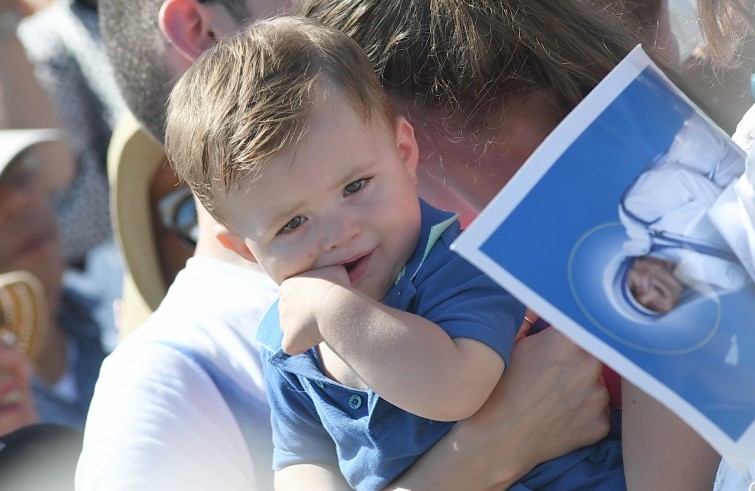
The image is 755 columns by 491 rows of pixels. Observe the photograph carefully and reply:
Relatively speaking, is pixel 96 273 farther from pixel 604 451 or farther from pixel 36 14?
pixel 604 451

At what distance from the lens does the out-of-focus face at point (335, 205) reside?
4.66ft

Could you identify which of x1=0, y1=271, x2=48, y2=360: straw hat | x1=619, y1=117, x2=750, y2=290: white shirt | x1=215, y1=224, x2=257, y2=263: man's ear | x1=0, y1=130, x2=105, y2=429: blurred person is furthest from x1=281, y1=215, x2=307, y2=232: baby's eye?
x1=0, y1=130, x2=105, y2=429: blurred person

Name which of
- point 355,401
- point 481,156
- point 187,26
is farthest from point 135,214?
point 355,401

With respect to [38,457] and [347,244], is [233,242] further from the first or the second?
[38,457]

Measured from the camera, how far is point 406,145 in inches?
62.0

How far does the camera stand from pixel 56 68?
3805mm

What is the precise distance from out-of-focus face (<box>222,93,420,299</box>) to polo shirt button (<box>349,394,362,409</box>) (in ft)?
0.47

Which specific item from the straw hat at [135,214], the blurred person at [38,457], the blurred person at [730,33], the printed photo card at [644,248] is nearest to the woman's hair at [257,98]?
the printed photo card at [644,248]

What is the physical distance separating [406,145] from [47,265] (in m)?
2.42

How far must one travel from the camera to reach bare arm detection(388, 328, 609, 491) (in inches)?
59.7

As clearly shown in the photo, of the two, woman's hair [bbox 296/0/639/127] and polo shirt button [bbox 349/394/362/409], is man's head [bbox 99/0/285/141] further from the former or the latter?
polo shirt button [bbox 349/394/362/409]

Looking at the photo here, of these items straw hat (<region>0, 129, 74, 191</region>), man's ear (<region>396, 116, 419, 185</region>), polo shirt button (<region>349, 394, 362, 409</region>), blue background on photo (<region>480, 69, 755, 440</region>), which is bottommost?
straw hat (<region>0, 129, 74, 191</region>)

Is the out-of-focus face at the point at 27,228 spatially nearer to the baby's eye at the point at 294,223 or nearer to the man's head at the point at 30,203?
the man's head at the point at 30,203

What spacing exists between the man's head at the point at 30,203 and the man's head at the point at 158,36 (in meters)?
0.90
